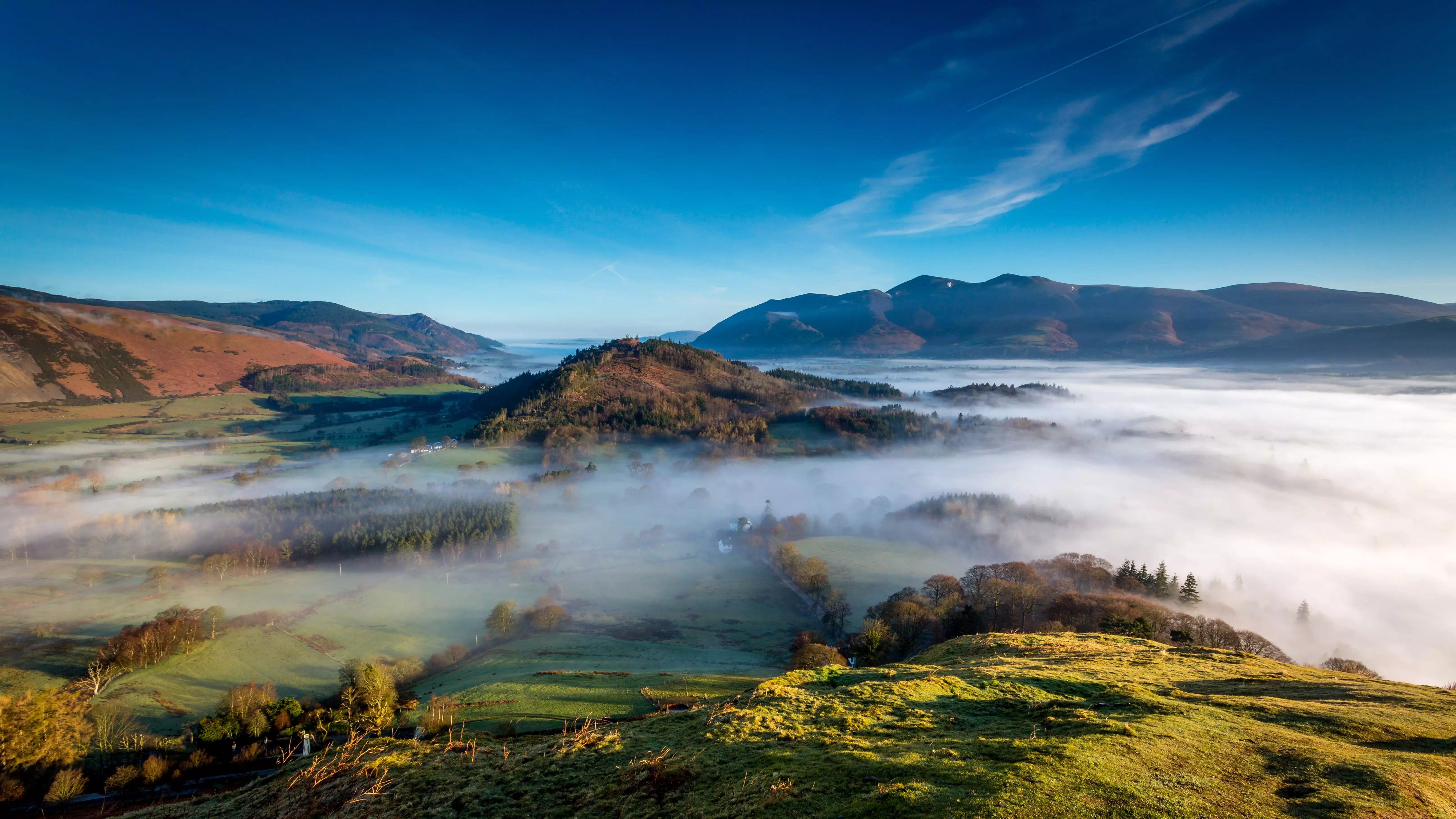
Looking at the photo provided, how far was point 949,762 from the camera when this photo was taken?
13.9 metres

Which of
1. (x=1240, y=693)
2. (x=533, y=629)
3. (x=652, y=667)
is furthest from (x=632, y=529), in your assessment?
(x=1240, y=693)

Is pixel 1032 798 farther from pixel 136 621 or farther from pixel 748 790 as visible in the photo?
pixel 136 621

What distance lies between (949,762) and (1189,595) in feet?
338

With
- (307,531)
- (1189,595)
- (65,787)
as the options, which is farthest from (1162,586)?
(307,531)

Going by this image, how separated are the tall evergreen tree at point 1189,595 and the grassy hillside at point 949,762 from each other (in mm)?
80091

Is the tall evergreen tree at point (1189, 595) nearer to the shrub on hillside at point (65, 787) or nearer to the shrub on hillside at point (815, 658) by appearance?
the shrub on hillside at point (815, 658)

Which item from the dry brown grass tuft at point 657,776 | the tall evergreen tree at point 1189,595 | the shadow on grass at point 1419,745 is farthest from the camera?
the tall evergreen tree at point 1189,595

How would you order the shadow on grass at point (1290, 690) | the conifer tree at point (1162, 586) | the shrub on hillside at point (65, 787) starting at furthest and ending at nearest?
1. the conifer tree at point (1162, 586)
2. the shrub on hillside at point (65, 787)
3. the shadow on grass at point (1290, 690)

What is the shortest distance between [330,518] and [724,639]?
122 m

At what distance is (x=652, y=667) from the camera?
63.7 m

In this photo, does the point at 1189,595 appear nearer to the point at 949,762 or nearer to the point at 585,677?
the point at 585,677

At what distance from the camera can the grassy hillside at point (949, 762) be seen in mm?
11859

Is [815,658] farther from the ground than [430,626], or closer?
farther from the ground

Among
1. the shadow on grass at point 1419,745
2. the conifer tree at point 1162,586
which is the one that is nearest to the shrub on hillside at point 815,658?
the shadow on grass at point 1419,745
